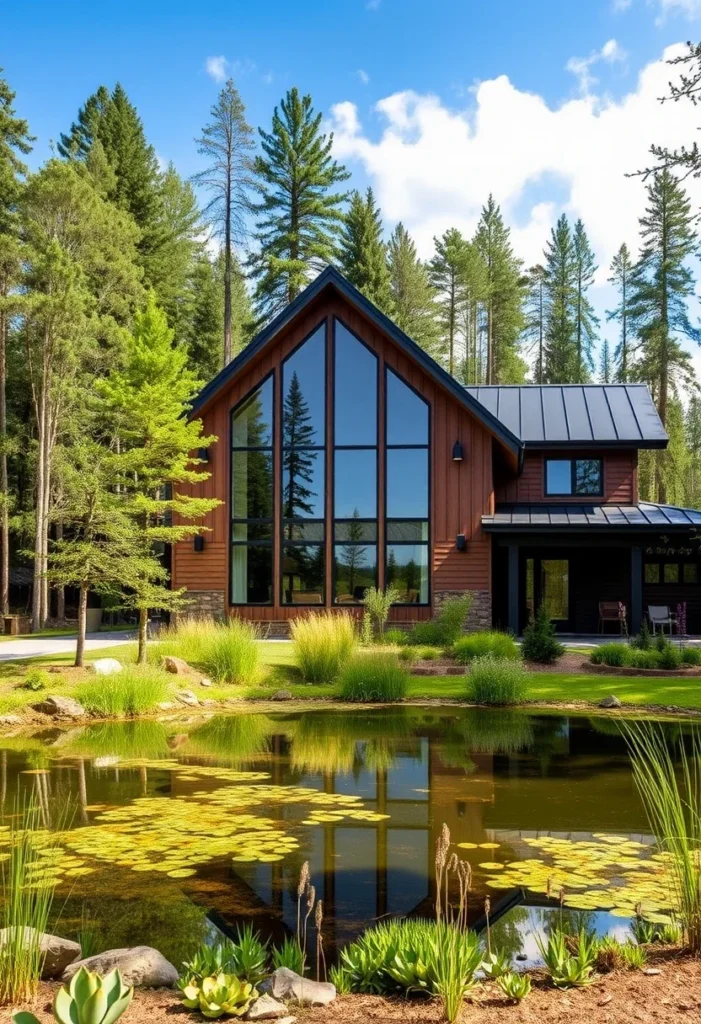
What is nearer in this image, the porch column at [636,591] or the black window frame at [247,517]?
the porch column at [636,591]

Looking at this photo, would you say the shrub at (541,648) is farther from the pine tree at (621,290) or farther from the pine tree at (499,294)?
the pine tree at (621,290)

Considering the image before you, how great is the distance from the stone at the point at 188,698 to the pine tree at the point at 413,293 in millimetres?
28682

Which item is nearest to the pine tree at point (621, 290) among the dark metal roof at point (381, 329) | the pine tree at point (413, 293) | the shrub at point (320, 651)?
the pine tree at point (413, 293)

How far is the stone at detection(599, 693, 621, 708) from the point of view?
10781 millimetres

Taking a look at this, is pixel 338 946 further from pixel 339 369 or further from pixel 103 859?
pixel 339 369

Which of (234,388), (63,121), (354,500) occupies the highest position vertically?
(63,121)

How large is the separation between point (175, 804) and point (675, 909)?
11.9 ft

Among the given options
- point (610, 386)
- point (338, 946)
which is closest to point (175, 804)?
point (338, 946)

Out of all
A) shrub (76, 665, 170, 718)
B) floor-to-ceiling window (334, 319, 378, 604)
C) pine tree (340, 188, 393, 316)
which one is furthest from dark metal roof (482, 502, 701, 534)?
pine tree (340, 188, 393, 316)

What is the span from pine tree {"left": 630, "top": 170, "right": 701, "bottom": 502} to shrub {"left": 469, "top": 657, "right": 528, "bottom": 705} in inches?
981

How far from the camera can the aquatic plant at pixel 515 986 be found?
318cm

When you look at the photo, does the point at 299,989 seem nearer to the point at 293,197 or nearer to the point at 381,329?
the point at 381,329

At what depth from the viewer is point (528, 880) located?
472 centimetres

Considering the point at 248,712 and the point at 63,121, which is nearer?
the point at 248,712
